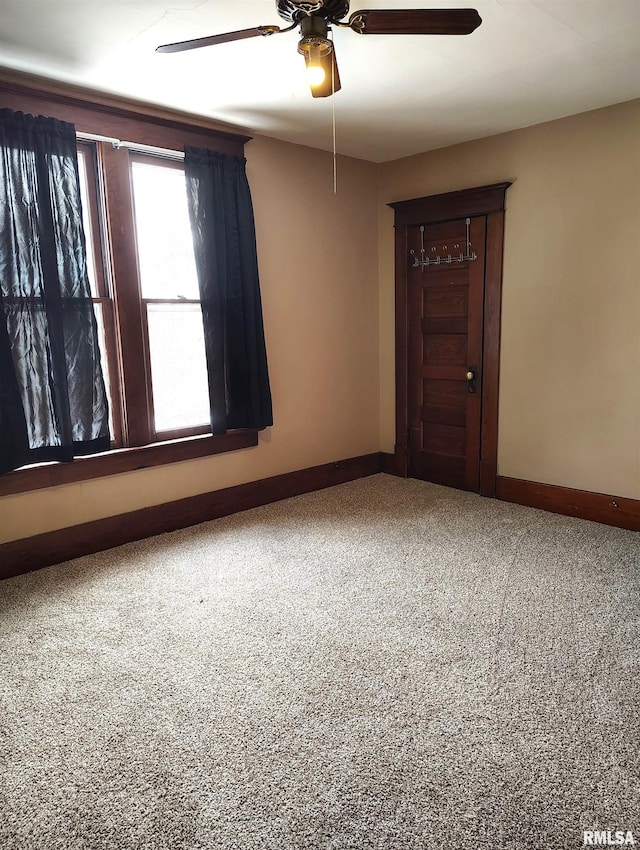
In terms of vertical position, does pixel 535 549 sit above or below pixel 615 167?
below

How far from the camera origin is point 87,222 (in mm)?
3365

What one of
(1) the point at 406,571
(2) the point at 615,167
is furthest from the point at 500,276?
(1) the point at 406,571

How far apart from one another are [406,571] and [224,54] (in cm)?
285

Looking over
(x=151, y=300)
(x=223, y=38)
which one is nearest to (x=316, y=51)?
(x=223, y=38)

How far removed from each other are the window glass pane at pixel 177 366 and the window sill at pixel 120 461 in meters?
0.16

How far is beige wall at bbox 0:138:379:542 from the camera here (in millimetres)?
3996

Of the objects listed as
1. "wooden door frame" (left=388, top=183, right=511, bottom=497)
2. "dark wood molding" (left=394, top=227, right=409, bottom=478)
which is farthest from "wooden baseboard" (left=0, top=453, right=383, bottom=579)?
"wooden door frame" (left=388, top=183, right=511, bottom=497)

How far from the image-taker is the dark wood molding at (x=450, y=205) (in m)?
4.15

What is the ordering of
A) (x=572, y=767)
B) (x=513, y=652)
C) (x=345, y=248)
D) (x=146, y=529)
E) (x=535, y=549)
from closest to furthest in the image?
(x=572, y=767) → (x=513, y=652) → (x=535, y=549) → (x=146, y=529) → (x=345, y=248)

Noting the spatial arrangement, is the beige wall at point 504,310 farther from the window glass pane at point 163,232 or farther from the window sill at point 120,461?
the window glass pane at point 163,232

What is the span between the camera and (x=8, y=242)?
298 cm

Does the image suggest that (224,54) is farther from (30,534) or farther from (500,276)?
(30,534)

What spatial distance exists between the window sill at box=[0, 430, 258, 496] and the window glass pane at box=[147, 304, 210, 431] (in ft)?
0.51
